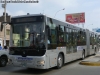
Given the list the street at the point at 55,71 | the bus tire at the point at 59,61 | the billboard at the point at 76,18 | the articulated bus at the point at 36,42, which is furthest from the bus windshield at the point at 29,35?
the billboard at the point at 76,18

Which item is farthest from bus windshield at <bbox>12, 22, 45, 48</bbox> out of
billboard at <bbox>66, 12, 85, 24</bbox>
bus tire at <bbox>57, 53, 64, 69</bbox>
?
billboard at <bbox>66, 12, 85, 24</bbox>

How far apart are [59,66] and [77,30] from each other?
15.6ft

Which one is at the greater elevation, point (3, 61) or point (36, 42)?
point (36, 42)

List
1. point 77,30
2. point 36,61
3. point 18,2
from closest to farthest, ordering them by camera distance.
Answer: point 36,61 → point 77,30 → point 18,2

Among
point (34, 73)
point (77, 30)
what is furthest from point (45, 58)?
point (77, 30)

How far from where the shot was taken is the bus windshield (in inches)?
396

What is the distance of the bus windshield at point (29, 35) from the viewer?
10.1 m

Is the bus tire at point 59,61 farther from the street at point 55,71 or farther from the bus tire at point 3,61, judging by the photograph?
the bus tire at point 3,61

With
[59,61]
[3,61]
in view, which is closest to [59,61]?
[59,61]

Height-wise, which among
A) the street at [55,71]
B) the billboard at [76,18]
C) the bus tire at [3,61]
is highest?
the billboard at [76,18]

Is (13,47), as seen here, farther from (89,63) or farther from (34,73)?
(89,63)

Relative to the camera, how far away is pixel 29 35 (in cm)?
1023

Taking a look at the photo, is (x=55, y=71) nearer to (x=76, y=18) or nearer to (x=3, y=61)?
(x=3, y=61)

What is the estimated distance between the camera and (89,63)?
13.7m
